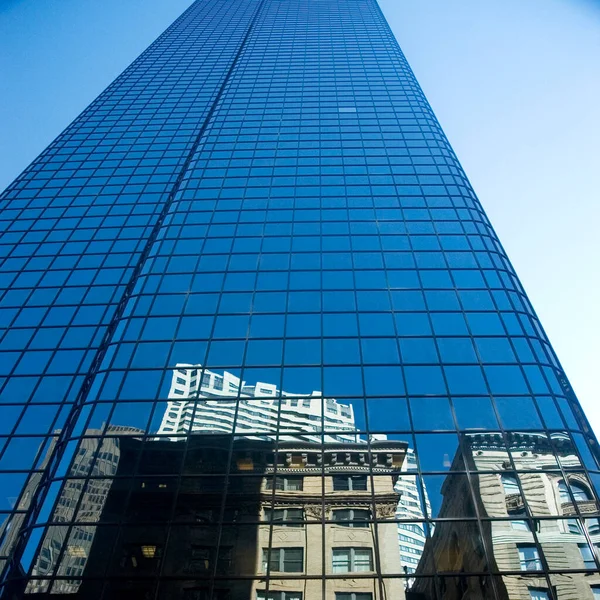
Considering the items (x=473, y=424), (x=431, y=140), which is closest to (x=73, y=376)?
(x=473, y=424)

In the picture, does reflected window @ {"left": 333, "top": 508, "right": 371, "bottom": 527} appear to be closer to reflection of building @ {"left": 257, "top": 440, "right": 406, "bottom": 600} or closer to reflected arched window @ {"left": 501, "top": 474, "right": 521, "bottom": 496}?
reflection of building @ {"left": 257, "top": 440, "right": 406, "bottom": 600}

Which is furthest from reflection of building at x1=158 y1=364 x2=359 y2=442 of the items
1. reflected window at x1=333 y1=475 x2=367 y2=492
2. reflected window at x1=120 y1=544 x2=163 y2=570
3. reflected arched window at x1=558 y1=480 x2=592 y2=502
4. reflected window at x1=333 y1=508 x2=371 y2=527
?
reflected arched window at x1=558 y1=480 x2=592 y2=502

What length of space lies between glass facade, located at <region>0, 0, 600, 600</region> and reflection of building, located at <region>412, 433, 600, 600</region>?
0.27 ft

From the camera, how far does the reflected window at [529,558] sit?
63.0 ft

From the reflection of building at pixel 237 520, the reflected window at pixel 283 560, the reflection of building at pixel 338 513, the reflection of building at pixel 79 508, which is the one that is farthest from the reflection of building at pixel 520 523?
the reflection of building at pixel 79 508

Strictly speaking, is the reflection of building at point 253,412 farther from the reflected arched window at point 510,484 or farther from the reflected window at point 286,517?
the reflected arched window at point 510,484

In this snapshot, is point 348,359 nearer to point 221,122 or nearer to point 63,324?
point 63,324

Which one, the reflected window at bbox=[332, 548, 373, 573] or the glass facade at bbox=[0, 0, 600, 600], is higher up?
the glass facade at bbox=[0, 0, 600, 600]

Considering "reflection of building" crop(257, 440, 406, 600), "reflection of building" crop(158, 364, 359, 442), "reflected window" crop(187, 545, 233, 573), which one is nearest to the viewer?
"reflection of building" crop(257, 440, 406, 600)

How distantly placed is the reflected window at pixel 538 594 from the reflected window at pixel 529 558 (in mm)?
683

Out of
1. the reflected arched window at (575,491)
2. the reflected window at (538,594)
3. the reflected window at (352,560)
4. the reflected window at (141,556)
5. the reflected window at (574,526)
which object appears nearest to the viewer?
the reflected window at (538,594)

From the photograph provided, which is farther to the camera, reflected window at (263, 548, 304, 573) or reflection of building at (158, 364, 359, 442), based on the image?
reflection of building at (158, 364, 359, 442)

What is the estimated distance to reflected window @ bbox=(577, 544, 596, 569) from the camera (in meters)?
19.3

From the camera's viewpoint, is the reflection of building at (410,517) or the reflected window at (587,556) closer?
the reflected window at (587,556)
